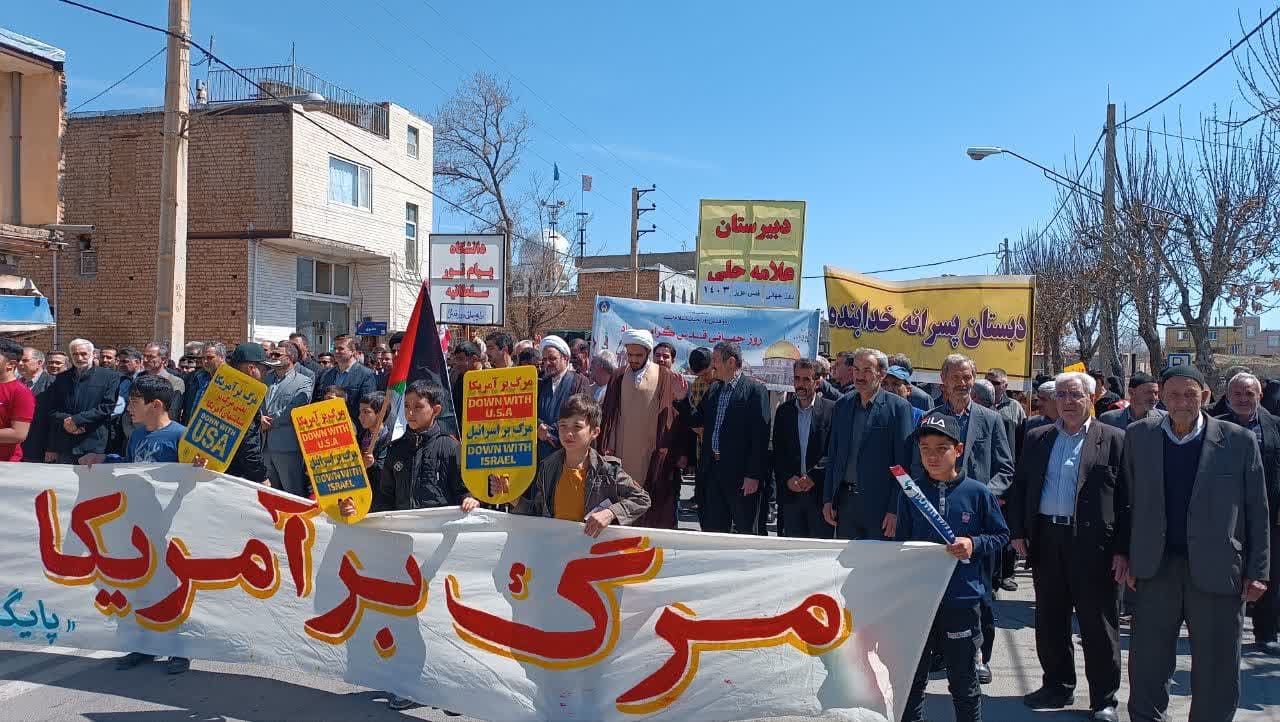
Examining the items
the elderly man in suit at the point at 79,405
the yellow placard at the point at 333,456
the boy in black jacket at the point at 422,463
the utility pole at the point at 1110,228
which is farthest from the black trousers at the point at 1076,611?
the utility pole at the point at 1110,228

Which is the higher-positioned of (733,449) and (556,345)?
(556,345)

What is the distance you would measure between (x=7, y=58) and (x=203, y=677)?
12.5 m

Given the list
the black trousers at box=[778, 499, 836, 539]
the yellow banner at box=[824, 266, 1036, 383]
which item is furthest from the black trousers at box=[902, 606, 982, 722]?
the yellow banner at box=[824, 266, 1036, 383]

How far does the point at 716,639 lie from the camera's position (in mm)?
3959

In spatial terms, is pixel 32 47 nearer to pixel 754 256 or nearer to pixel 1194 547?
pixel 754 256

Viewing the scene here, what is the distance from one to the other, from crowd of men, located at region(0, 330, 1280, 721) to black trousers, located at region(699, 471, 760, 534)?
1 cm

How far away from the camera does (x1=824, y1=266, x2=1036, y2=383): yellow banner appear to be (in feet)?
28.0

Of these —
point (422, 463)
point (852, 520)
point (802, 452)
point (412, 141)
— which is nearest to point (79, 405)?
point (422, 463)

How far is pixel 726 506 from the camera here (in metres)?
6.51

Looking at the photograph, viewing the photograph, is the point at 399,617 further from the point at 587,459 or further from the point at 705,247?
the point at 705,247

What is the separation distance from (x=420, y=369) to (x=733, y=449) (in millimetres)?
2303

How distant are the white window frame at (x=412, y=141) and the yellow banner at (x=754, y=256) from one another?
1629 cm

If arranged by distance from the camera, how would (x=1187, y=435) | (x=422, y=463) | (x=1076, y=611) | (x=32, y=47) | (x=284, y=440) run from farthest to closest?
1. (x=32, y=47)
2. (x=284, y=440)
3. (x=422, y=463)
4. (x=1076, y=611)
5. (x=1187, y=435)

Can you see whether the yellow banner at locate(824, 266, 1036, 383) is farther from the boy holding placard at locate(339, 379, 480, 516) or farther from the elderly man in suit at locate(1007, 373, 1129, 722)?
the boy holding placard at locate(339, 379, 480, 516)
